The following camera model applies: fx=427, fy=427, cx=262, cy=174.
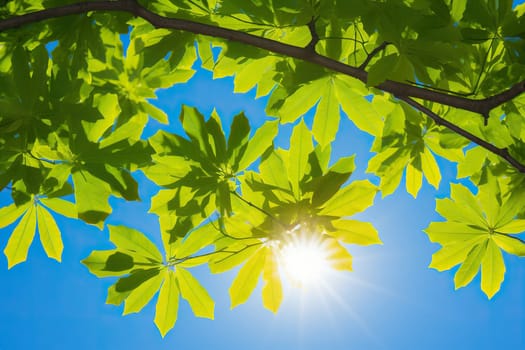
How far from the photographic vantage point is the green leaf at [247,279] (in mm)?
1656

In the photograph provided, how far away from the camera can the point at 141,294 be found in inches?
68.7

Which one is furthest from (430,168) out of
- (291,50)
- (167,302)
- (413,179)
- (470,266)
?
(167,302)

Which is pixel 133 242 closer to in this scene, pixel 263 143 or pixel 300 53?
pixel 263 143

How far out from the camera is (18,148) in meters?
1.67

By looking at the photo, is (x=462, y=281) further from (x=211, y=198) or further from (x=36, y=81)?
(x=36, y=81)

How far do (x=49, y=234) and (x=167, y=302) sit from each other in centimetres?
64

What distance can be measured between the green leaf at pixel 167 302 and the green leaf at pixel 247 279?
0.25 m

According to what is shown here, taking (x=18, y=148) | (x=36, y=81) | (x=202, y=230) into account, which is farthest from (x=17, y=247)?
(x=202, y=230)

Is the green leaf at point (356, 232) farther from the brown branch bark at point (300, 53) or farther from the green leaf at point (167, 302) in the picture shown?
the green leaf at point (167, 302)

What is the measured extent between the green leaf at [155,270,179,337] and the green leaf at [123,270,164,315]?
32 millimetres

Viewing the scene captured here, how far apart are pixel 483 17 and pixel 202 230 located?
1340 mm

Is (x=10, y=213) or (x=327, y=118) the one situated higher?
(x=327, y=118)

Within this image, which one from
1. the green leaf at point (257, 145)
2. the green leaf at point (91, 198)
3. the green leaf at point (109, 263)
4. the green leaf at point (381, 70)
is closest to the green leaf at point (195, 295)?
the green leaf at point (109, 263)

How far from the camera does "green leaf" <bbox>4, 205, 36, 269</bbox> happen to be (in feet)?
6.16
